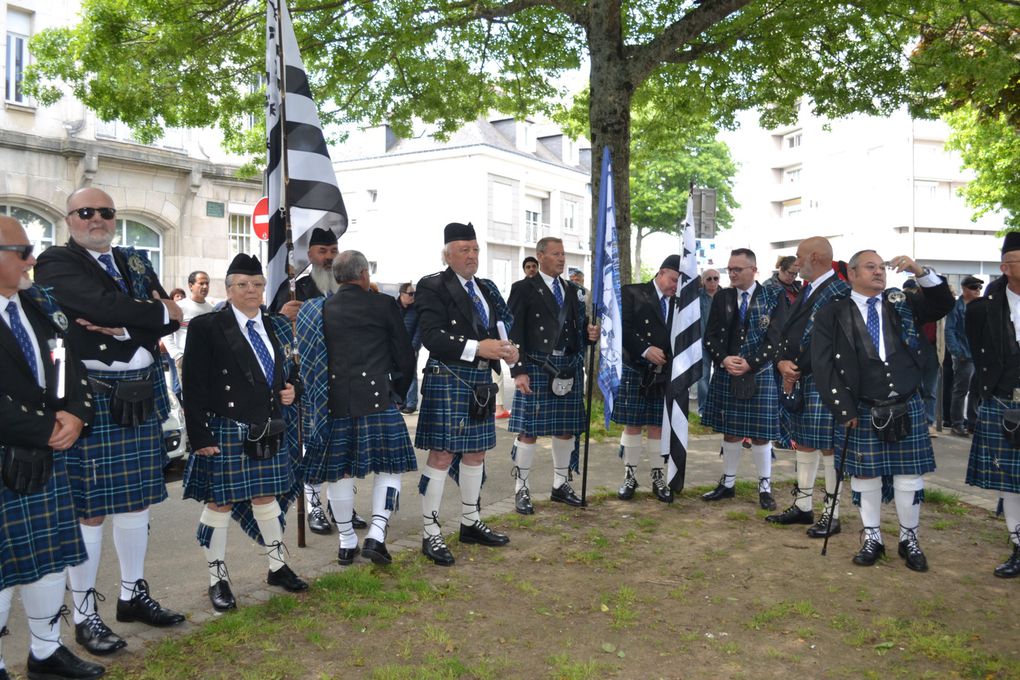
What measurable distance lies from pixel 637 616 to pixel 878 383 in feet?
7.46

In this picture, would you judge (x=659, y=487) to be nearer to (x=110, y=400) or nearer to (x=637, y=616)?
(x=637, y=616)

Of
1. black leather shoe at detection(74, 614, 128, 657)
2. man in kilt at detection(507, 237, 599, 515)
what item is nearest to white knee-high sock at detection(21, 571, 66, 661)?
black leather shoe at detection(74, 614, 128, 657)

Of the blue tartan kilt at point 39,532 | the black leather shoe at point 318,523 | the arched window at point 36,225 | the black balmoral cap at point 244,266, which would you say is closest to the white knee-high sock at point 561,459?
the black leather shoe at point 318,523

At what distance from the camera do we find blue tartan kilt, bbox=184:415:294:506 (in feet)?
14.8

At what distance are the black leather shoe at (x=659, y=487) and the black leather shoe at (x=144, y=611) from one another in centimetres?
418

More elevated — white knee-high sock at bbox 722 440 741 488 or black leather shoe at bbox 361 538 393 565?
white knee-high sock at bbox 722 440 741 488

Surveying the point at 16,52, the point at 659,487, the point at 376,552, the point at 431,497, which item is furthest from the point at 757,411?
the point at 16,52

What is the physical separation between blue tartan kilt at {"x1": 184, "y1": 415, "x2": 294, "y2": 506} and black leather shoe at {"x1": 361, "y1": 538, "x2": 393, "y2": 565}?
2.98ft

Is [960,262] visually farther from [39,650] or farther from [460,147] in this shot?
[39,650]

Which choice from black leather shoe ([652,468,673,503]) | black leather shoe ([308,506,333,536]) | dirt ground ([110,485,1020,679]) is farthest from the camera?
black leather shoe ([652,468,673,503])

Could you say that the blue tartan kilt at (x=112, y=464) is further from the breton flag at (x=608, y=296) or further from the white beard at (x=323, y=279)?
the breton flag at (x=608, y=296)

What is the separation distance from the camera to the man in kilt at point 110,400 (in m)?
4.05

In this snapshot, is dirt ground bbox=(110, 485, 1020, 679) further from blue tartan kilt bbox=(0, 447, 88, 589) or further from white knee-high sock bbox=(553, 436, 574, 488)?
white knee-high sock bbox=(553, 436, 574, 488)

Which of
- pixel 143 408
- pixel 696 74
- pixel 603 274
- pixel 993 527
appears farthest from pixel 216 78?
pixel 993 527
